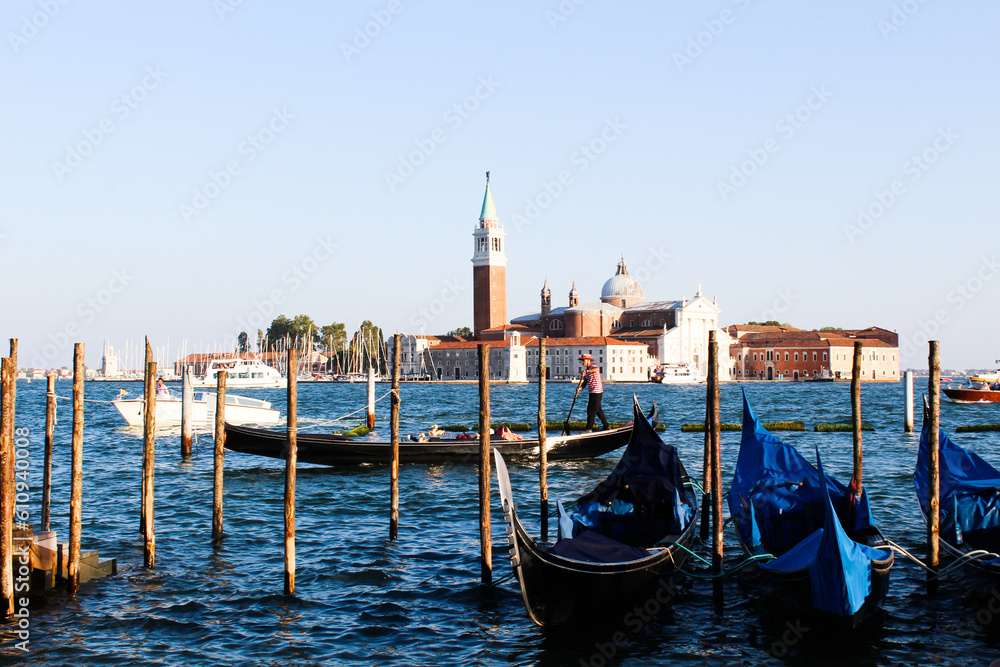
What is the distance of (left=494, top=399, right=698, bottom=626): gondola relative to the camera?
6.16m

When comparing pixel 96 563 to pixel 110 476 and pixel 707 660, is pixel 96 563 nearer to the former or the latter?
pixel 707 660

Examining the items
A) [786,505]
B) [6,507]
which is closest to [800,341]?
[786,505]

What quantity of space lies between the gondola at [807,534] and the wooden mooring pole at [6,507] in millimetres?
5428

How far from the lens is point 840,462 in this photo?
1570 centimetres

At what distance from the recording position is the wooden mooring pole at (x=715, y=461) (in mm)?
6785

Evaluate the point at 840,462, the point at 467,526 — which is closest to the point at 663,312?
the point at 840,462

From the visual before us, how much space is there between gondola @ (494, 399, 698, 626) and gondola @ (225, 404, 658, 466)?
5213 mm

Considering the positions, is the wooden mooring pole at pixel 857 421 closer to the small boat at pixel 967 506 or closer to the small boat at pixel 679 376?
the small boat at pixel 967 506

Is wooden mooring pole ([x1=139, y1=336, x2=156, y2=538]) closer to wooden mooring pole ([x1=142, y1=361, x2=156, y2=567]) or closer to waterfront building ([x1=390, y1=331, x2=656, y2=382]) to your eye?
wooden mooring pole ([x1=142, y1=361, x2=156, y2=567])

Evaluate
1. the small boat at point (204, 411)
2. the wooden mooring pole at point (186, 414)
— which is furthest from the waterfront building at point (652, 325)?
the wooden mooring pole at point (186, 414)

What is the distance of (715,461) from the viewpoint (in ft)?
22.9

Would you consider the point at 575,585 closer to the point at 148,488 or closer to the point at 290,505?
the point at 290,505

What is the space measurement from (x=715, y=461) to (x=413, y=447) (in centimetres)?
814

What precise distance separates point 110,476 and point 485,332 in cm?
6718
